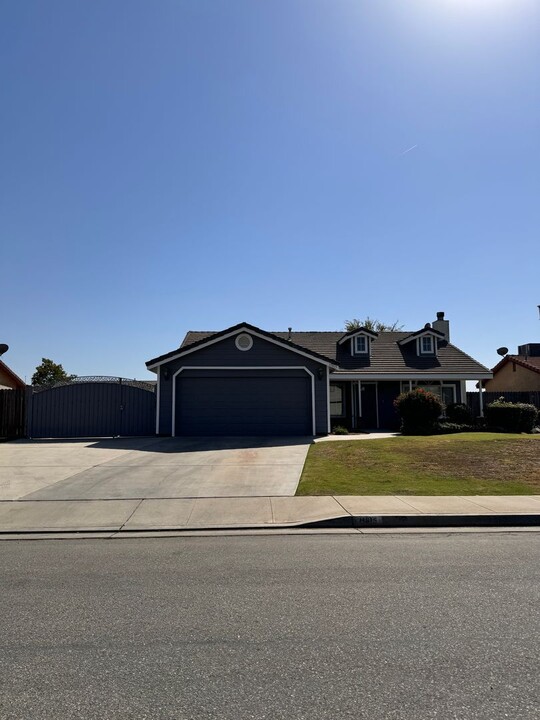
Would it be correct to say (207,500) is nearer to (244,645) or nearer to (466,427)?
(244,645)

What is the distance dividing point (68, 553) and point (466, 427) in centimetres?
1929

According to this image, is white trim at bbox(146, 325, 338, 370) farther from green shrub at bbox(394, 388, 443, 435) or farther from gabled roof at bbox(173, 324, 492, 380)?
gabled roof at bbox(173, 324, 492, 380)

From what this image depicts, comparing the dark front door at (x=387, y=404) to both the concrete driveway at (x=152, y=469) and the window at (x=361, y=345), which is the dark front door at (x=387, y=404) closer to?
the window at (x=361, y=345)

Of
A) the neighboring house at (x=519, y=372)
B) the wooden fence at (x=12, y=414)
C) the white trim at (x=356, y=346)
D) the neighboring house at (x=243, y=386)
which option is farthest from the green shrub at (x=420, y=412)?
the wooden fence at (x=12, y=414)

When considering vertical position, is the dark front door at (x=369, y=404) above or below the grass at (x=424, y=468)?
above

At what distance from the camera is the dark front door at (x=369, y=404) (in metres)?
27.1

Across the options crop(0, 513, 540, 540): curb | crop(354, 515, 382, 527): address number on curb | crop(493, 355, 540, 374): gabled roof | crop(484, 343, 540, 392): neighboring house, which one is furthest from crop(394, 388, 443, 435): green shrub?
crop(493, 355, 540, 374): gabled roof

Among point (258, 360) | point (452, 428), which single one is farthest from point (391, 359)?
point (258, 360)

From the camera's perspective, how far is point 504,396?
27.2 metres

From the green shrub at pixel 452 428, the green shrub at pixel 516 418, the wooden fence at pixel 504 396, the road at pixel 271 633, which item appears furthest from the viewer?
the wooden fence at pixel 504 396

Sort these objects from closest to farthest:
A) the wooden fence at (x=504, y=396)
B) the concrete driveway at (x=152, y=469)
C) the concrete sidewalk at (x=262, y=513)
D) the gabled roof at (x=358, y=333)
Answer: the concrete sidewalk at (x=262, y=513) → the concrete driveway at (x=152, y=469) → the wooden fence at (x=504, y=396) → the gabled roof at (x=358, y=333)

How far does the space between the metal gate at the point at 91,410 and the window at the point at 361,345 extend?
1213 centimetres

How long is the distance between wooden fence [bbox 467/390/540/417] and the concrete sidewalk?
61.4 ft

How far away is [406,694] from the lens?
10.3 ft
